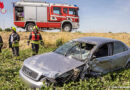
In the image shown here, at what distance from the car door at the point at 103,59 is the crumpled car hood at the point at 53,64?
0.53 m

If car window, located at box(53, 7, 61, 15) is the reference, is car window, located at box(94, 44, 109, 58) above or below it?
below

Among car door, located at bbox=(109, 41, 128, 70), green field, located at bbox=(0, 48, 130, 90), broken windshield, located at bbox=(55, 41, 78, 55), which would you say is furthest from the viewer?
car door, located at bbox=(109, 41, 128, 70)

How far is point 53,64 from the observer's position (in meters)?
3.54

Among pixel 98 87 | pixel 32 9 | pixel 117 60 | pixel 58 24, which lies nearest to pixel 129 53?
pixel 117 60

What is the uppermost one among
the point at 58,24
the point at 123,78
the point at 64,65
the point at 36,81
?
the point at 58,24

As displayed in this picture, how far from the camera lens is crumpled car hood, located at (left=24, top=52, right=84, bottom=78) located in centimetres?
325

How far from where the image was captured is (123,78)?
4.39 m

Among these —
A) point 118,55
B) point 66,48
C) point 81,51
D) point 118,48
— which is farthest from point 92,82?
point 118,48

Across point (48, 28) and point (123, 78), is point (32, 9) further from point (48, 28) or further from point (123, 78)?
point (123, 78)

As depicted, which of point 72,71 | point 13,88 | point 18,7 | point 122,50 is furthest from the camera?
point 18,7

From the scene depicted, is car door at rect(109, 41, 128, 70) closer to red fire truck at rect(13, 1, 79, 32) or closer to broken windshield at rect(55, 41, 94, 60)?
broken windshield at rect(55, 41, 94, 60)

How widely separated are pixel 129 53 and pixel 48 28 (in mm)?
10247

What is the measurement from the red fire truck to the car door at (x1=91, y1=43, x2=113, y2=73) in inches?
378

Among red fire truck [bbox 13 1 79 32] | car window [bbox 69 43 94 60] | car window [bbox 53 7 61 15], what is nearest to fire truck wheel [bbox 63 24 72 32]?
red fire truck [bbox 13 1 79 32]
